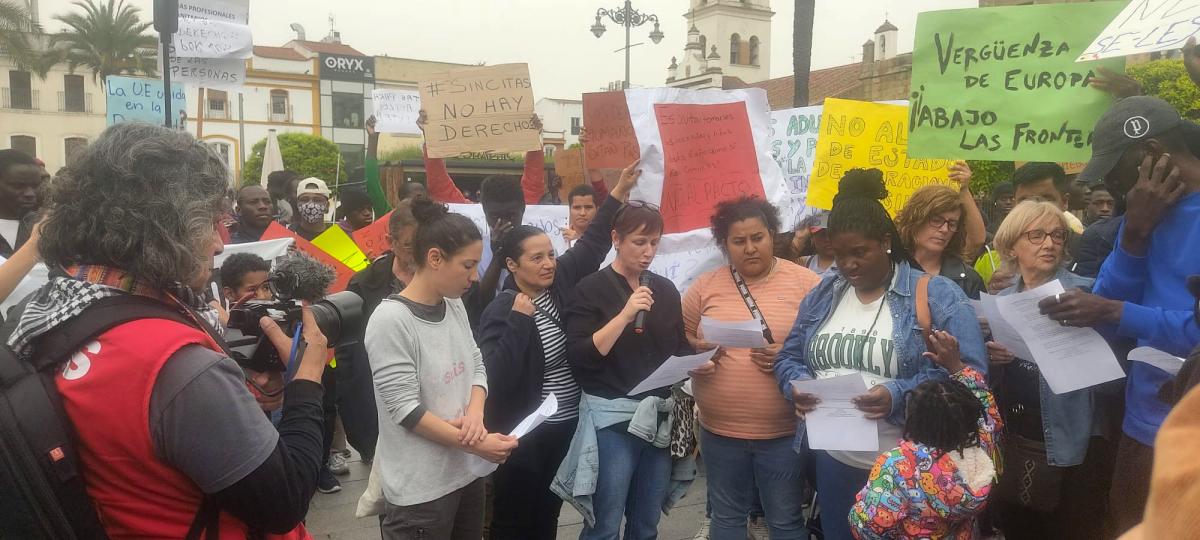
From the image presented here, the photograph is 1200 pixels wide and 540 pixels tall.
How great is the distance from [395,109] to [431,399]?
6030mm

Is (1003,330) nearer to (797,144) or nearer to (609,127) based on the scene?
(609,127)

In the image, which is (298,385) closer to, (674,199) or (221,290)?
(221,290)

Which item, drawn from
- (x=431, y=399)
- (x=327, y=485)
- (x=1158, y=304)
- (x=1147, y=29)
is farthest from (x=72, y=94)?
(x=1158, y=304)

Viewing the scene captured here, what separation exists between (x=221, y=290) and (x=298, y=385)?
9.76 feet

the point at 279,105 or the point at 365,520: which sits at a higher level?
the point at 279,105

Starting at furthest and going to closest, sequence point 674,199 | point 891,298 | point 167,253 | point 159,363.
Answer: point 674,199 < point 891,298 < point 167,253 < point 159,363

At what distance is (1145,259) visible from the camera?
9.46 feet

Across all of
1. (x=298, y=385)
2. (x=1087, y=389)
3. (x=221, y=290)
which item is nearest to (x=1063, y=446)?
(x=1087, y=389)

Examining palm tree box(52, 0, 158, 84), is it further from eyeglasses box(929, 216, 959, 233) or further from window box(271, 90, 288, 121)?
eyeglasses box(929, 216, 959, 233)

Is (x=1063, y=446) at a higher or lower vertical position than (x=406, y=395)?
lower

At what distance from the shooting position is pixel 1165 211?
2746 millimetres

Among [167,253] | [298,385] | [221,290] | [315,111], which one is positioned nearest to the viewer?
[167,253]

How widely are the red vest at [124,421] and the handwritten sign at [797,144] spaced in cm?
514

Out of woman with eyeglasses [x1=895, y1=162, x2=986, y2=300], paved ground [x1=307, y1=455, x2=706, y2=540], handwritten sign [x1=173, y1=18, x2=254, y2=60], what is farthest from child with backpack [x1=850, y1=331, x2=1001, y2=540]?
handwritten sign [x1=173, y1=18, x2=254, y2=60]
